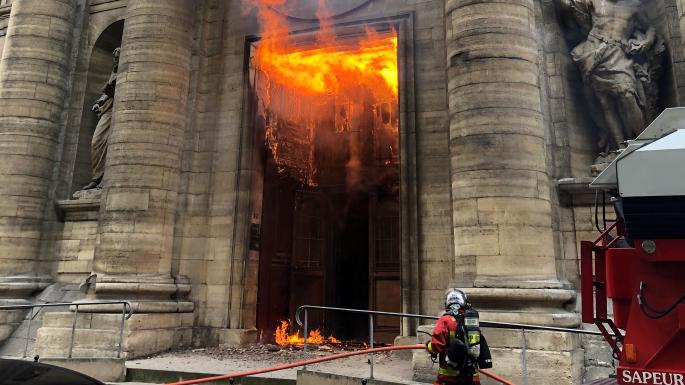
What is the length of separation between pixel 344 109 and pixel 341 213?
3.07 meters

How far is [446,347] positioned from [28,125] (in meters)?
11.0

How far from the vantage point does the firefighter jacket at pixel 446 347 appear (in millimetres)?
4199

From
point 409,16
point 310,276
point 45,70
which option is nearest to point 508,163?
point 409,16

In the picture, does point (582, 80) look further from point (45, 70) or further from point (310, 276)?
point (45, 70)

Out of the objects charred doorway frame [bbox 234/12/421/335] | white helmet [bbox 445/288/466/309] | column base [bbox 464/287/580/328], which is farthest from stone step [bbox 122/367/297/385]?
white helmet [bbox 445/288/466/309]

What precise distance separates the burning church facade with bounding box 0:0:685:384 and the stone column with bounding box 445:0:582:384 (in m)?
0.03

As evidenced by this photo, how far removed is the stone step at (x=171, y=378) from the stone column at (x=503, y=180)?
3000mm

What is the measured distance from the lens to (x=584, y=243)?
15.6 feet

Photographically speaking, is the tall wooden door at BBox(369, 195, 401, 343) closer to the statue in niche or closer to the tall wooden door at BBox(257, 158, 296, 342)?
the tall wooden door at BBox(257, 158, 296, 342)

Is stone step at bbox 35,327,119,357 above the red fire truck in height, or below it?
below

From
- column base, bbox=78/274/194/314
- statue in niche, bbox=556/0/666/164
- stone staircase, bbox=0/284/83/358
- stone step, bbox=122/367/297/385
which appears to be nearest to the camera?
stone step, bbox=122/367/297/385

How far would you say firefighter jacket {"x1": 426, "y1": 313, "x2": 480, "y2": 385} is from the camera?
420 centimetres

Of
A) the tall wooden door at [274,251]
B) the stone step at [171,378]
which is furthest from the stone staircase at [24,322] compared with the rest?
the tall wooden door at [274,251]

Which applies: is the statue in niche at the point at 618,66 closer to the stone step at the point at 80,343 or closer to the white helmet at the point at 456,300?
the white helmet at the point at 456,300
